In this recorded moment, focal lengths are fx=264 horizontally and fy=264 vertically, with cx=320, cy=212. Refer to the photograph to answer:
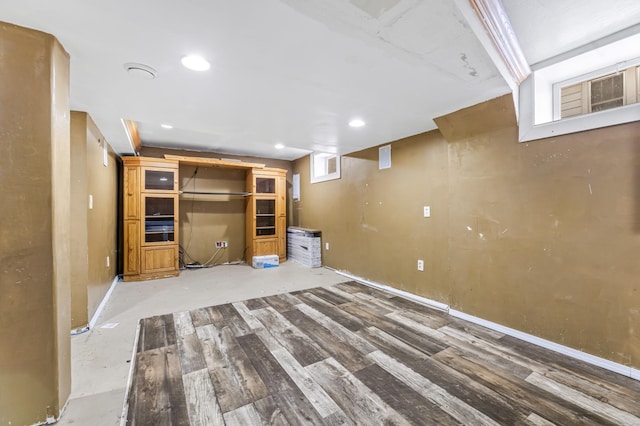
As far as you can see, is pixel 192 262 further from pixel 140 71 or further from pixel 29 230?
pixel 140 71

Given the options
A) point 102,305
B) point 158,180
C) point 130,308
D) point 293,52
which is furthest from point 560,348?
point 158,180

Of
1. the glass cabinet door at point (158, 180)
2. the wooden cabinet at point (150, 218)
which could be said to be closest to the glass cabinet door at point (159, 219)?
the wooden cabinet at point (150, 218)

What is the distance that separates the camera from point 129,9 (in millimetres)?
1187

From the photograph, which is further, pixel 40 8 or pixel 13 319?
pixel 13 319

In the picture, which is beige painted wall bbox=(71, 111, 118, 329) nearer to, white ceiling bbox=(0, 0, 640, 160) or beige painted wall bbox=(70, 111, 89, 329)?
beige painted wall bbox=(70, 111, 89, 329)

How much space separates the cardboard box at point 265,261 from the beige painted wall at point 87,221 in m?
2.30

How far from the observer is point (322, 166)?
542 centimetres

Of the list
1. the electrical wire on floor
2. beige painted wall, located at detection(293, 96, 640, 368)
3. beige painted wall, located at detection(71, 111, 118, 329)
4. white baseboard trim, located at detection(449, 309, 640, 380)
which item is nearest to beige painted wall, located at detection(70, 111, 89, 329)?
beige painted wall, located at detection(71, 111, 118, 329)

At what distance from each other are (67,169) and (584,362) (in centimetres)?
380

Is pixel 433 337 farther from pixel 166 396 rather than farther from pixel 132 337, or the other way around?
pixel 132 337

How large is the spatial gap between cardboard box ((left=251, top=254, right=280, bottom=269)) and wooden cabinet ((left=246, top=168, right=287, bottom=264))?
0.13 metres

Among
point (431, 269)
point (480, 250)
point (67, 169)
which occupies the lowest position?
point (431, 269)

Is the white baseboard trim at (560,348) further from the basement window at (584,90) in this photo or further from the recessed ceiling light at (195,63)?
the recessed ceiling light at (195,63)

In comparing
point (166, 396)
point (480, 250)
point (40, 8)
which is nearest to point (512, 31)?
point (480, 250)
